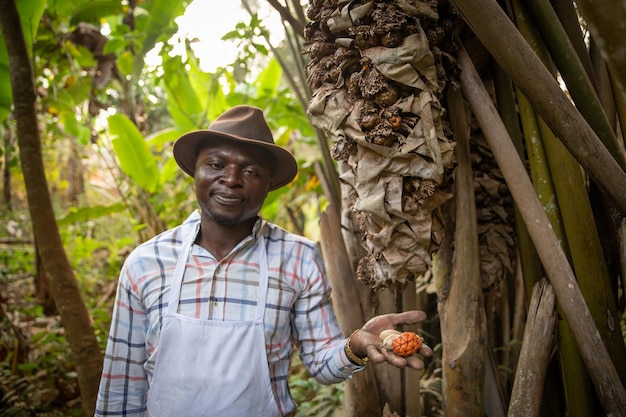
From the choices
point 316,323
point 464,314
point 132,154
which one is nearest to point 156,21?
point 132,154

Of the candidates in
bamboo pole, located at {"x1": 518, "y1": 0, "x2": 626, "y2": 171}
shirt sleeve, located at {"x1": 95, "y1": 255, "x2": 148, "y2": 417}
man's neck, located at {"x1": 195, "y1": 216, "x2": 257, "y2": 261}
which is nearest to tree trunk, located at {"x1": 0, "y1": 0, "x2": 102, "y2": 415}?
shirt sleeve, located at {"x1": 95, "y1": 255, "x2": 148, "y2": 417}

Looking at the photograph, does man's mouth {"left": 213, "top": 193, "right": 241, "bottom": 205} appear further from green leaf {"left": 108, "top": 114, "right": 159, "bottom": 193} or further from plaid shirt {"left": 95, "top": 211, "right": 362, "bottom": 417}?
green leaf {"left": 108, "top": 114, "right": 159, "bottom": 193}

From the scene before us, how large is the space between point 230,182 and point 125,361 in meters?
0.63

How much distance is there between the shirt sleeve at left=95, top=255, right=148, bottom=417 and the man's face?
1.10 feet

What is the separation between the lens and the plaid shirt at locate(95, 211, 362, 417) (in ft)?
3.93

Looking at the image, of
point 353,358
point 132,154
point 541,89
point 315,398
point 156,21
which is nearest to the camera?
point 541,89

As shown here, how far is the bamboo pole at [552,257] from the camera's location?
2.52ft

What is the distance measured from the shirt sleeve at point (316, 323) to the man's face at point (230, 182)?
0.85ft

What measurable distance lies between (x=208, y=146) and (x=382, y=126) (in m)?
0.70

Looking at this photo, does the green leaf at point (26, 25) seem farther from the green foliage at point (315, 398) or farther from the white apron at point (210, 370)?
the green foliage at point (315, 398)

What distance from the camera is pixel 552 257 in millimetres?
801

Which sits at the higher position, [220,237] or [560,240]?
[220,237]

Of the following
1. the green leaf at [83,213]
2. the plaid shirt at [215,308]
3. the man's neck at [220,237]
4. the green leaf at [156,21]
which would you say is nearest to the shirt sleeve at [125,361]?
the plaid shirt at [215,308]

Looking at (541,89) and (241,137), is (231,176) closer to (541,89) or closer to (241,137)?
(241,137)
